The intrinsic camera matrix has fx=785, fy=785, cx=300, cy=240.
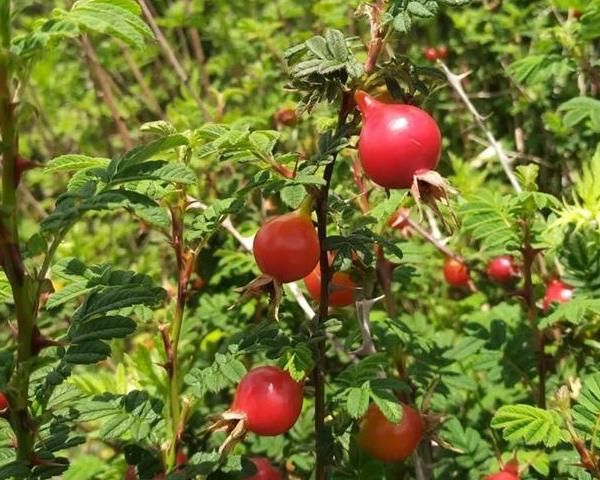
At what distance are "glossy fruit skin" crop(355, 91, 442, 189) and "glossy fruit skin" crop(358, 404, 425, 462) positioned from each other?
1.51 ft

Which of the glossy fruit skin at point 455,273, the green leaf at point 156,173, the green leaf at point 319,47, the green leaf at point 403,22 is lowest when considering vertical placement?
the glossy fruit skin at point 455,273

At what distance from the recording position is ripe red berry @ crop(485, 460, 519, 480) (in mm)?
1452

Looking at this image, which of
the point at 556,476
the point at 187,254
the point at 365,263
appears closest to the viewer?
the point at 365,263

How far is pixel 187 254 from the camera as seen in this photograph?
144 cm

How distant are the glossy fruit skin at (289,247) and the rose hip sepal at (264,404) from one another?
0.53 feet

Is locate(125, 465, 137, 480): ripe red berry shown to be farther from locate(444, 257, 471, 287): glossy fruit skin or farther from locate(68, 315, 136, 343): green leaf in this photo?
locate(444, 257, 471, 287): glossy fruit skin

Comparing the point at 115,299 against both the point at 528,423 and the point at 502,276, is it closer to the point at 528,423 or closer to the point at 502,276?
the point at 528,423

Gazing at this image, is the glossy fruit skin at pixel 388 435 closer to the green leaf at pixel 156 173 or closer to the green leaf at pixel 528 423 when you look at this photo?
the green leaf at pixel 528 423

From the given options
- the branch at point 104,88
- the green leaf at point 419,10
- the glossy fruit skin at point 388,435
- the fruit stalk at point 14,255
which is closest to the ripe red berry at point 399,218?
the glossy fruit skin at point 388,435

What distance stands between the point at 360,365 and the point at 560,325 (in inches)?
26.3

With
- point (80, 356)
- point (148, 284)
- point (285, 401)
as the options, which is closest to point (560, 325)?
point (285, 401)

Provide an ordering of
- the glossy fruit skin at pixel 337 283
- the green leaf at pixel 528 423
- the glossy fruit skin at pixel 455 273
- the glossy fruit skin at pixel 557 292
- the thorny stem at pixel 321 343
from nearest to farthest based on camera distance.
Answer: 1. the thorny stem at pixel 321 343
2. the green leaf at pixel 528 423
3. the glossy fruit skin at pixel 337 283
4. the glossy fruit skin at pixel 557 292
5. the glossy fruit skin at pixel 455 273

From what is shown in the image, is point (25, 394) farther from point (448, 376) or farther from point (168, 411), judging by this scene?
point (448, 376)

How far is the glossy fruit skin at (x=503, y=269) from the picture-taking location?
208 centimetres
